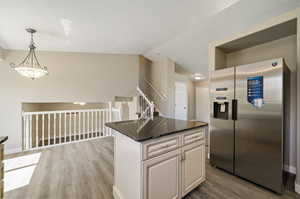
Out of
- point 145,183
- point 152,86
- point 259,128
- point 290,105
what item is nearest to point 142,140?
point 145,183

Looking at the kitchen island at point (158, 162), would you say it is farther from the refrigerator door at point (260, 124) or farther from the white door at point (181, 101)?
the white door at point (181, 101)

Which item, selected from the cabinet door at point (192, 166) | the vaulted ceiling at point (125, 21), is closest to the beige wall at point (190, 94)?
the vaulted ceiling at point (125, 21)

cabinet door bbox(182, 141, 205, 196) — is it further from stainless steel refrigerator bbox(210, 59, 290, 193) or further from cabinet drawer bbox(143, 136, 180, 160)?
stainless steel refrigerator bbox(210, 59, 290, 193)

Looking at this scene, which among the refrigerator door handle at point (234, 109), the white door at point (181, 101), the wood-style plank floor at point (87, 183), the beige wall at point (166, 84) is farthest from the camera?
the white door at point (181, 101)

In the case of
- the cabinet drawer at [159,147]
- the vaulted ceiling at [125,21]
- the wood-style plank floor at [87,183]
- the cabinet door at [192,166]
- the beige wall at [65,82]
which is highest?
the vaulted ceiling at [125,21]

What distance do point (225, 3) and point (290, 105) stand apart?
2204 millimetres

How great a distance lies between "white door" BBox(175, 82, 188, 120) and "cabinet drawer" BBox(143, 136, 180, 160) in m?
4.50

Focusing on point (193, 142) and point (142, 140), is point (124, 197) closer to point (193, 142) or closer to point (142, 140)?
point (142, 140)

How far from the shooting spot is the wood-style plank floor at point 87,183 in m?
1.89

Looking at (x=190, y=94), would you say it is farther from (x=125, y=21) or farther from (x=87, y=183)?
(x=87, y=183)

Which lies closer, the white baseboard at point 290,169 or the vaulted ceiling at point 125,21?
the vaulted ceiling at point 125,21

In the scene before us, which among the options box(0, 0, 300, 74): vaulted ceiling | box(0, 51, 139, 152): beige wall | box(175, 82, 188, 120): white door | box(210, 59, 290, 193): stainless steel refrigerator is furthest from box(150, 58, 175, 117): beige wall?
box(210, 59, 290, 193): stainless steel refrigerator

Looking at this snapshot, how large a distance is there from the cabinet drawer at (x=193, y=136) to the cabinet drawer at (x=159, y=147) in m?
0.14

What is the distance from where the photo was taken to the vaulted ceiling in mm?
2109
